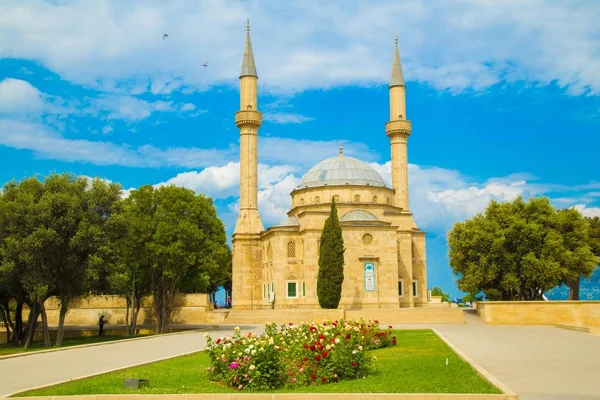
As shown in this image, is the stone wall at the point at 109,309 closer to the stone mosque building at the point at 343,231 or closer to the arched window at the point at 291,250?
the stone mosque building at the point at 343,231

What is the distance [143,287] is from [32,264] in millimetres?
12071

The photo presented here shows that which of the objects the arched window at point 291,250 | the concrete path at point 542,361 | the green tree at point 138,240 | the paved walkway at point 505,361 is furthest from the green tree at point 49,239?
the arched window at point 291,250

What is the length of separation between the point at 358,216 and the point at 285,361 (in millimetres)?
34546

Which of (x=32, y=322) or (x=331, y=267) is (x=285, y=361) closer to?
(x=32, y=322)

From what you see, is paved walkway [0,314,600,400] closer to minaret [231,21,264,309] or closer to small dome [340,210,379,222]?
small dome [340,210,379,222]

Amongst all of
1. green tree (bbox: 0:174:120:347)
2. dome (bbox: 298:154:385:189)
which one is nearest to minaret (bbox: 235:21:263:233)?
dome (bbox: 298:154:385:189)

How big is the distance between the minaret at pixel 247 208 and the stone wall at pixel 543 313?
20502 millimetres

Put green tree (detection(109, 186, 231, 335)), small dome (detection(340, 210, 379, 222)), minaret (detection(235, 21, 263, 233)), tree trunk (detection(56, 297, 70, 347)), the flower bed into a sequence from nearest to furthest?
1. the flower bed
2. tree trunk (detection(56, 297, 70, 347))
3. green tree (detection(109, 186, 231, 335))
4. small dome (detection(340, 210, 379, 222))
5. minaret (detection(235, 21, 263, 233))

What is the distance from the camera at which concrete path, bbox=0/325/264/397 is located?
1388 centimetres

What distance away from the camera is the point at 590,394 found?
10625mm

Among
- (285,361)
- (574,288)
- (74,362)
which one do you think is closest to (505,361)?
(285,361)

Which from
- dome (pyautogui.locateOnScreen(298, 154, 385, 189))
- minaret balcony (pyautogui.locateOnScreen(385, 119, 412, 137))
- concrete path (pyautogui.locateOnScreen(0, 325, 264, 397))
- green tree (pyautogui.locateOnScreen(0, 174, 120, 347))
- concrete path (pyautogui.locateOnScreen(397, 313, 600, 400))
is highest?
minaret balcony (pyautogui.locateOnScreen(385, 119, 412, 137))

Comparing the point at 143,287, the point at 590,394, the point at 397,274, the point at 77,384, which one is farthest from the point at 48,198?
the point at 397,274

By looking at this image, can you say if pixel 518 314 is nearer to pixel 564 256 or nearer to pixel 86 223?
pixel 564 256
